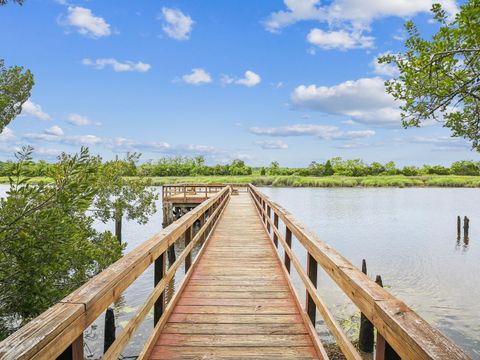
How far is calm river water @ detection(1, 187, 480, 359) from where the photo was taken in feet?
28.9

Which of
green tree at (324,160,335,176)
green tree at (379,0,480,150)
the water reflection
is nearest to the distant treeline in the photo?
green tree at (324,160,335,176)

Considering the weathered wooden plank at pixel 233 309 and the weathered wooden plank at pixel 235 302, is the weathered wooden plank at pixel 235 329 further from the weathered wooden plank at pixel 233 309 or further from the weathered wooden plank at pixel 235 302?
the weathered wooden plank at pixel 235 302

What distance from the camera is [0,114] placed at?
754 cm

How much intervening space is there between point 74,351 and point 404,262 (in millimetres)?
15279

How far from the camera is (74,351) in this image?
1435 mm

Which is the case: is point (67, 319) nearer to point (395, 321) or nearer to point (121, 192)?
point (395, 321)

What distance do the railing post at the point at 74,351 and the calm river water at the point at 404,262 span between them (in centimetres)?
Answer: 681

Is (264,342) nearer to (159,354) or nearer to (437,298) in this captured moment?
(159,354)

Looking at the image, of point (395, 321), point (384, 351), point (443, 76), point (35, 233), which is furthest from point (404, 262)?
point (395, 321)

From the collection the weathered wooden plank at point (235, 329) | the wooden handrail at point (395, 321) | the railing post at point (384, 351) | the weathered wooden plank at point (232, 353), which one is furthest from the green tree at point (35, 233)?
the railing post at point (384, 351)

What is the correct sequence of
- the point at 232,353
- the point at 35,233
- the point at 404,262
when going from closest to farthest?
1. the point at 232,353
2. the point at 35,233
3. the point at 404,262

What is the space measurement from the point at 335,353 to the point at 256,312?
11.9 ft

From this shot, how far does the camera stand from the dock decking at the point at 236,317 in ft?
9.40

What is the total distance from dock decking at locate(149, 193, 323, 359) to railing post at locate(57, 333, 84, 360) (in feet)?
4.64
